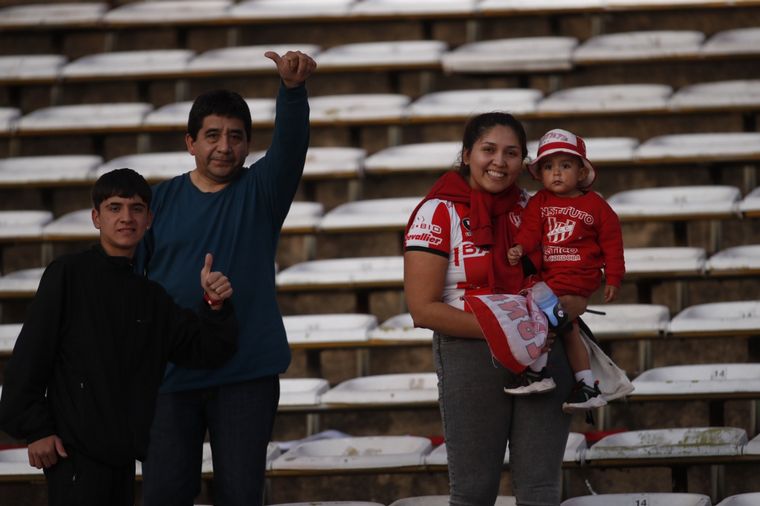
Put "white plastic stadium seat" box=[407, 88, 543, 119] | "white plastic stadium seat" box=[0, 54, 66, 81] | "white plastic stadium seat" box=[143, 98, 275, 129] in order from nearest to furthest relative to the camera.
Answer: "white plastic stadium seat" box=[407, 88, 543, 119] < "white plastic stadium seat" box=[143, 98, 275, 129] < "white plastic stadium seat" box=[0, 54, 66, 81]

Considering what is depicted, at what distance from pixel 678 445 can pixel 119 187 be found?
5.32ft

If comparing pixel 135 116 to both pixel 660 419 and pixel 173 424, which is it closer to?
pixel 660 419

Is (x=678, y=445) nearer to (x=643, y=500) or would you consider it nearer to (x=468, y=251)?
(x=643, y=500)

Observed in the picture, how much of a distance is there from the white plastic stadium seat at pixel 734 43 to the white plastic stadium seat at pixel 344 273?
1659mm

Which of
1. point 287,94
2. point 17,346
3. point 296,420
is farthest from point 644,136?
point 17,346

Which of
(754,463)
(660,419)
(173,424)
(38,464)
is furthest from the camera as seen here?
(660,419)

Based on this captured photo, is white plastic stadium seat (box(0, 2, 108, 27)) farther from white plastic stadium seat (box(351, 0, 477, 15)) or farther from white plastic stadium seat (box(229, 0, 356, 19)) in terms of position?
white plastic stadium seat (box(351, 0, 477, 15))

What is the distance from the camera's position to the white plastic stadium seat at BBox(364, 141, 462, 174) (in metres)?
4.66

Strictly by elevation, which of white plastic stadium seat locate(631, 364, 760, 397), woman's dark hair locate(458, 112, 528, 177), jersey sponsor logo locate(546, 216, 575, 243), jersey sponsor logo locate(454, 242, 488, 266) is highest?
woman's dark hair locate(458, 112, 528, 177)

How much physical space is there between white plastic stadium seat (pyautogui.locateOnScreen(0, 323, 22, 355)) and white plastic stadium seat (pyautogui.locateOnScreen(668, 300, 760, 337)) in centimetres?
198

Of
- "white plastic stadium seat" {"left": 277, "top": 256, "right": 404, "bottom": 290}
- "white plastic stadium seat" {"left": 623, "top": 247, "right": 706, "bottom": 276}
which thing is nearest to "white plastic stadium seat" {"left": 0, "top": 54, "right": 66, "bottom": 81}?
"white plastic stadium seat" {"left": 277, "top": 256, "right": 404, "bottom": 290}

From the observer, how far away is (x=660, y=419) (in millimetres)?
3750

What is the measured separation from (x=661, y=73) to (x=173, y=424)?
3.49 m

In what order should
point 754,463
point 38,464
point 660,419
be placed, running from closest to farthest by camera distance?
point 38,464 → point 754,463 → point 660,419
